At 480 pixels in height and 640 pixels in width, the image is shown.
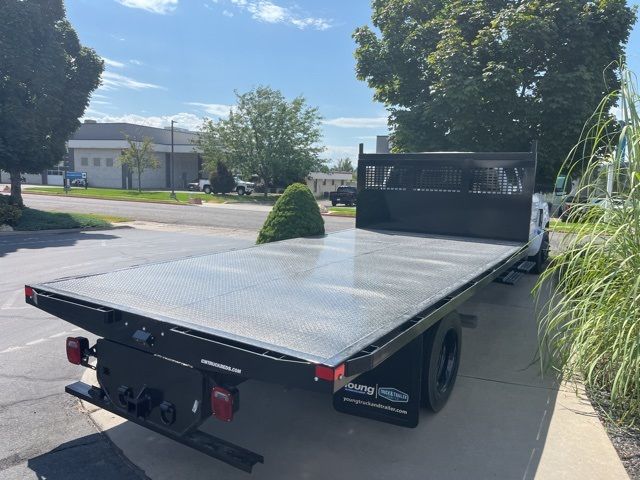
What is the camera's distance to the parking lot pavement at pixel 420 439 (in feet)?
11.5

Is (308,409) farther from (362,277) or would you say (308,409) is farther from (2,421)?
(2,421)

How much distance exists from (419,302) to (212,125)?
146 ft

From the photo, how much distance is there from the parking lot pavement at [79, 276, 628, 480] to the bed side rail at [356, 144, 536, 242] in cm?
279

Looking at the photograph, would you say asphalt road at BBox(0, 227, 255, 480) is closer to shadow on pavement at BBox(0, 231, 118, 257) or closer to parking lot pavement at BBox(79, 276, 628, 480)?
parking lot pavement at BBox(79, 276, 628, 480)

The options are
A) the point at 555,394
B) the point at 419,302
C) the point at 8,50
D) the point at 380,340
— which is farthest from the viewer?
the point at 8,50

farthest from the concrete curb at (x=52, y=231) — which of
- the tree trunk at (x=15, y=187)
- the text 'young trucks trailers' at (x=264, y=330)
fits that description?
the text 'young trucks trailers' at (x=264, y=330)

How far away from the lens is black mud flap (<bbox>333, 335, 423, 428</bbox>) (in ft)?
11.8

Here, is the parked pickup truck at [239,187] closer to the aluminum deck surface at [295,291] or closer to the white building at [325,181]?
the white building at [325,181]

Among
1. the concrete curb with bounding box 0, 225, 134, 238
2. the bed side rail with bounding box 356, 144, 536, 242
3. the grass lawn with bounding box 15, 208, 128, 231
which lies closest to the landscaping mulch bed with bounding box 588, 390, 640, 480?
the bed side rail with bounding box 356, 144, 536, 242

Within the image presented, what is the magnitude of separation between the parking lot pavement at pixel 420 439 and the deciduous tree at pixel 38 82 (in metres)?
16.4

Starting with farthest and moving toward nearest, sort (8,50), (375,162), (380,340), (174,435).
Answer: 1. (8,50)
2. (375,162)
3. (174,435)
4. (380,340)

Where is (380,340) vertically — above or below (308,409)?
above

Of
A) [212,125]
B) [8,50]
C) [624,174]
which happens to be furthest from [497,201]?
[212,125]

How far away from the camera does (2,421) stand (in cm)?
405
